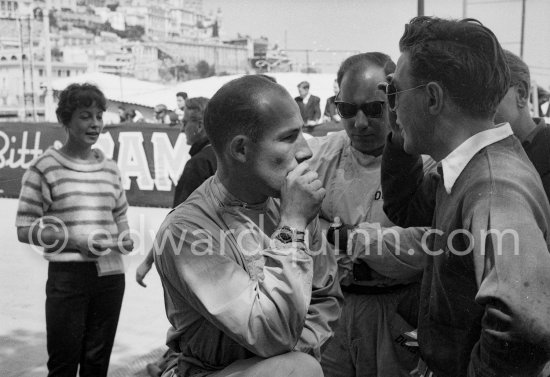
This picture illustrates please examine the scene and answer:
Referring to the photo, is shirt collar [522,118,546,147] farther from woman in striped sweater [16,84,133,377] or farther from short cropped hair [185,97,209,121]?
short cropped hair [185,97,209,121]

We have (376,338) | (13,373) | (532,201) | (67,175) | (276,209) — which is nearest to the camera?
(532,201)

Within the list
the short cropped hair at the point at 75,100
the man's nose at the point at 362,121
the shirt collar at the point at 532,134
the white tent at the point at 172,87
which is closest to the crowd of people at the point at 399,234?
the man's nose at the point at 362,121

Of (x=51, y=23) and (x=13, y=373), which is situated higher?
(x=51, y=23)

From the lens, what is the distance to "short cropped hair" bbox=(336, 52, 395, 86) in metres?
3.21

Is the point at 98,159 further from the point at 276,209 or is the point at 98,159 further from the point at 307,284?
the point at 307,284

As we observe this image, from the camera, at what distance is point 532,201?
1782 mm

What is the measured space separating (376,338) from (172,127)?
1204cm

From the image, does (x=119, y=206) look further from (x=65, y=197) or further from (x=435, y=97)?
(x=435, y=97)

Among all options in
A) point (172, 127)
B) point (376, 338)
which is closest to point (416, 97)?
point (376, 338)

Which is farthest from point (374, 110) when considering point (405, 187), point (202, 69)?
point (202, 69)

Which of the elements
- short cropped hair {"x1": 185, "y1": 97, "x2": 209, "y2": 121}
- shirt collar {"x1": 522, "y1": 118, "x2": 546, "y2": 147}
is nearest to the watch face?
shirt collar {"x1": 522, "y1": 118, "x2": 546, "y2": 147}

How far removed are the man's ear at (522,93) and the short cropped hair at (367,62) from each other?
72 cm

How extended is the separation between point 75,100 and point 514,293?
11.7 feet

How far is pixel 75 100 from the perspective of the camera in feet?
14.6
